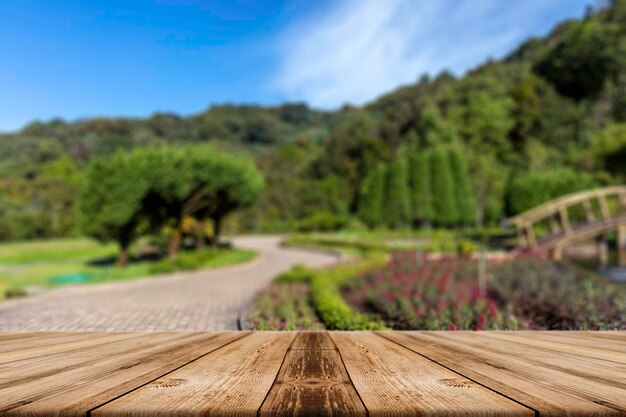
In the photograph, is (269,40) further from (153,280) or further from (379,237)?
(379,237)

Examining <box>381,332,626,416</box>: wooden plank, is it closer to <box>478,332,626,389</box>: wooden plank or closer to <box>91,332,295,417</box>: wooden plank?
<box>478,332,626,389</box>: wooden plank

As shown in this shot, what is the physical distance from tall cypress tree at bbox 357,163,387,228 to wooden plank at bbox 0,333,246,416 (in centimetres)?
3514

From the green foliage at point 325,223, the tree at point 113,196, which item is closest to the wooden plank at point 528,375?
the tree at point 113,196

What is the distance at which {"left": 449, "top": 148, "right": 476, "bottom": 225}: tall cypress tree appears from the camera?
33875 millimetres

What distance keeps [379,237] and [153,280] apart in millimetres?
20602

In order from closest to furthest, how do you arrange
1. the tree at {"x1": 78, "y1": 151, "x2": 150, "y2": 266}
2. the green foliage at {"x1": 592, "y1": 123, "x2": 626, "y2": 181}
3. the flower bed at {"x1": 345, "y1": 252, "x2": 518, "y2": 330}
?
1. the flower bed at {"x1": 345, "y1": 252, "x2": 518, "y2": 330}
2. the tree at {"x1": 78, "y1": 151, "x2": 150, "y2": 266}
3. the green foliage at {"x1": 592, "y1": 123, "x2": 626, "y2": 181}

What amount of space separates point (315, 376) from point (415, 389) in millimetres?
325

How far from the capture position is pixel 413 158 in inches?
1420

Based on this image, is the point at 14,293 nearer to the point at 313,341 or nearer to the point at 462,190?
the point at 313,341

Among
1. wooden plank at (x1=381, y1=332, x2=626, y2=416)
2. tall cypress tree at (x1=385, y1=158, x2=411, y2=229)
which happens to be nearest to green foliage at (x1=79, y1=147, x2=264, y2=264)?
wooden plank at (x1=381, y1=332, x2=626, y2=416)

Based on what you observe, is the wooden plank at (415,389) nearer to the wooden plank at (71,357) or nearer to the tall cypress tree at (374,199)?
the wooden plank at (71,357)

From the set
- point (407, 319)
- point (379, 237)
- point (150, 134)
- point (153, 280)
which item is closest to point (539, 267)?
point (407, 319)

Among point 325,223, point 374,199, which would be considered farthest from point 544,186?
point 325,223

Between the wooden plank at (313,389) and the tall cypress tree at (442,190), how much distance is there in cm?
3411
